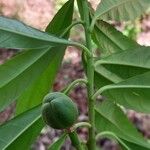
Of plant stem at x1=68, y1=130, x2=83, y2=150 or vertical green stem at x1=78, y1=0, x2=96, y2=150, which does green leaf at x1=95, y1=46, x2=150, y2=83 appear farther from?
plant stem at x1=68, y1=130, x2=83, y2=150

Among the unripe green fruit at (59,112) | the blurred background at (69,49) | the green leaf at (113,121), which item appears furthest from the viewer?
the blurred background at (69,49)

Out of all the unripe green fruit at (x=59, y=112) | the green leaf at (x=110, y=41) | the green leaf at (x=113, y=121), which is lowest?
the green leaf at (x=113, y=121)

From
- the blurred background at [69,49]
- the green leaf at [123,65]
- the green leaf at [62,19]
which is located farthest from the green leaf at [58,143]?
the blurred background at [69,49]

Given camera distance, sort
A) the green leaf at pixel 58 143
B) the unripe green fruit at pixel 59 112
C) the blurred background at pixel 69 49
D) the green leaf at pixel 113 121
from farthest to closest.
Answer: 1. the blurred background at pixel 69 49
2. the green leaf at pixel 113 121
3. the green leaf at pixel 58 143
4. the unripe green fruit at pixel 59 112

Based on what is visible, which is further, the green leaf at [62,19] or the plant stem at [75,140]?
the green leaf at [62,19]

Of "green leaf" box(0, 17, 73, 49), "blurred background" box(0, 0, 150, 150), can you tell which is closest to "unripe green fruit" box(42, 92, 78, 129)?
"green leaf" box(0, 17, 73, 49)

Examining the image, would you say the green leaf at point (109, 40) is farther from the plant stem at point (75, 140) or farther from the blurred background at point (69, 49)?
the blurred background at point (69, 49)

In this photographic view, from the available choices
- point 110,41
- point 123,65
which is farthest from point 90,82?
point 110,41
